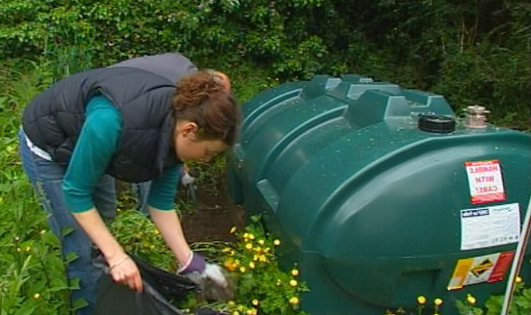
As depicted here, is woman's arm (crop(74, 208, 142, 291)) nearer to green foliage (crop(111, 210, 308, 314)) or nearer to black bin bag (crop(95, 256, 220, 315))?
black bin bag (crop(95, 256, 220, 315))

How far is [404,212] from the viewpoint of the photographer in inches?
88.4

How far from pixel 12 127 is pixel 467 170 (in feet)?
10.2

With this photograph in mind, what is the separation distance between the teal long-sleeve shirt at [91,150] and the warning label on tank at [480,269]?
Result: 132cm

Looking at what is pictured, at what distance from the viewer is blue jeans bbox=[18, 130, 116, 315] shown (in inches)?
90.5

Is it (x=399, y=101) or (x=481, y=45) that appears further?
(x=481, y=45)

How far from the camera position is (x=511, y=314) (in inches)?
100

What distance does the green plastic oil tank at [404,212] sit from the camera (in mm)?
2244

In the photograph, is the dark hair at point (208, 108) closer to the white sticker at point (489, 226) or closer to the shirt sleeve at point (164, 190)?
the shirt sleeve at point (164, 190)

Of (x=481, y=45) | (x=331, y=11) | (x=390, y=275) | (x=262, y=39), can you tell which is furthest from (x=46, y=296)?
(x=331, y=11)

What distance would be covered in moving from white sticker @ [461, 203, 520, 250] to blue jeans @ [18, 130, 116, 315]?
1.32 metres

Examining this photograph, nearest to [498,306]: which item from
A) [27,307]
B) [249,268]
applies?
[249,268]

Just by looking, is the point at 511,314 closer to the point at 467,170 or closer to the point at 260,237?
the point at 467,170

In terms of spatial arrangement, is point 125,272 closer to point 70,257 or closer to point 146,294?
point 146,294

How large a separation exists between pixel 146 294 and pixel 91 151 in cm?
47
